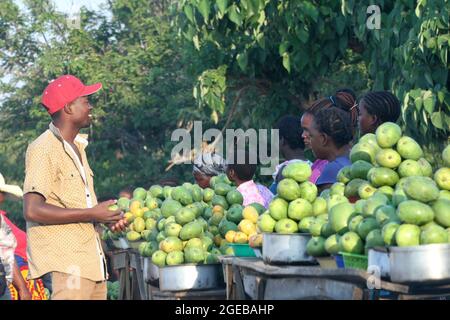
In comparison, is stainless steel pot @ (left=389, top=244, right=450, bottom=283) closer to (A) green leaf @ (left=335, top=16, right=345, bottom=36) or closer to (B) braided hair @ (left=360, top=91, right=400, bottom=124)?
(B) braided hair @ (left=360, top=91, right=400, bottom=124)

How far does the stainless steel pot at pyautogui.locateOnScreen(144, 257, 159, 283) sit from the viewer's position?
6266 mm

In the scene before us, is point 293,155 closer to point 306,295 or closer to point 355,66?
point 306,295

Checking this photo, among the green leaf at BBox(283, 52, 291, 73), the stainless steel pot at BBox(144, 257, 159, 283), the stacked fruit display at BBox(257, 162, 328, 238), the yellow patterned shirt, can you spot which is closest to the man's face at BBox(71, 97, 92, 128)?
the yellow patterned shirt

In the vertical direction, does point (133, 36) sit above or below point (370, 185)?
above

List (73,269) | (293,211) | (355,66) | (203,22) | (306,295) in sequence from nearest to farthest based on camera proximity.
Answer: (306,295), (293,211), (73,269), (203,22), (355,66)

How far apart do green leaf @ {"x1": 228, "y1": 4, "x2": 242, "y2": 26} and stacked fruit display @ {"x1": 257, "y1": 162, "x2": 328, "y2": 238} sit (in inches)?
152

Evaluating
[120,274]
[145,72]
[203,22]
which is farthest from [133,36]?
[120,274]

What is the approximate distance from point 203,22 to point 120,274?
8.96 ft

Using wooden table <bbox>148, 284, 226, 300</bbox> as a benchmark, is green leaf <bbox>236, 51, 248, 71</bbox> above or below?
above

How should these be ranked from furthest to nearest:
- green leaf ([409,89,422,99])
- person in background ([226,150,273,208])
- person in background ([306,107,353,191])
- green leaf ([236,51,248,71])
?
green leaf ([236,51,248,71]) → green leaf ([409,89,422,99]) → person in background ([226,150,273,208]) → person in background ([306,107,353,191])

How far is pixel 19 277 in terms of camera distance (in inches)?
251

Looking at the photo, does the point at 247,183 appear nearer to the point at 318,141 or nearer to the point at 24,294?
the point at 318,141

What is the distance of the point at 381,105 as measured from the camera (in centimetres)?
628
